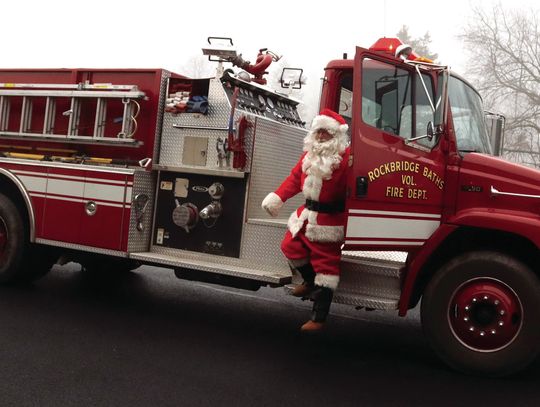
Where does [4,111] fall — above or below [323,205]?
above

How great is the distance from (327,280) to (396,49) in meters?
1.89

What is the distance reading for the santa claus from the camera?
15.9 feet

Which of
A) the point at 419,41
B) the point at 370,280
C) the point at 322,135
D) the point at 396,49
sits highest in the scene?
the point at 419,41

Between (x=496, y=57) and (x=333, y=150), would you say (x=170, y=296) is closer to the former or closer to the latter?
(x=333, y=150)

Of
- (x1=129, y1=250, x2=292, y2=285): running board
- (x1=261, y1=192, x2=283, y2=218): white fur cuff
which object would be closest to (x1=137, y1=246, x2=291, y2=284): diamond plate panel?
(x1=129, y1=250, x2=292, y2=285): running board

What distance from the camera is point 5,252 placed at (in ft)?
21.5

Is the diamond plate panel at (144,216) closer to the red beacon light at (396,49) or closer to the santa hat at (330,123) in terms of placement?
the santa hat at (330,123)

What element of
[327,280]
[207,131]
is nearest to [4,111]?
[207,131]

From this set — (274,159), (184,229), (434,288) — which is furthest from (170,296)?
(434,288)

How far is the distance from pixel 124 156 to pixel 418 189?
2.92 meters

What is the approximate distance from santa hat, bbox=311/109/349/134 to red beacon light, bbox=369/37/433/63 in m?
0.59

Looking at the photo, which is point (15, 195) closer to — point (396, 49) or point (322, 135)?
point (322, 135)

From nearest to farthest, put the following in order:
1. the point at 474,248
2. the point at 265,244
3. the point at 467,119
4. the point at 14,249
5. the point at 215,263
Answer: the point at 474,248, the point at 467,119, the point at 265,244, the point at 215,263, the point at 14,249

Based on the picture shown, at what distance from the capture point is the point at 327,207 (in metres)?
4.91
